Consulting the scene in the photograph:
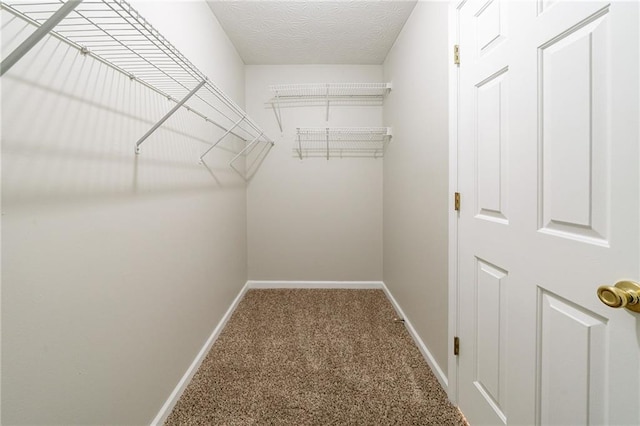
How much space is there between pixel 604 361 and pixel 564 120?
665mm

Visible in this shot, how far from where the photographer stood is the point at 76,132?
813 mm

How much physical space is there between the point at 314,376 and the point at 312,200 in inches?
69.4

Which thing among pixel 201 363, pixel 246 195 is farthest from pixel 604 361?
pixel 246 195

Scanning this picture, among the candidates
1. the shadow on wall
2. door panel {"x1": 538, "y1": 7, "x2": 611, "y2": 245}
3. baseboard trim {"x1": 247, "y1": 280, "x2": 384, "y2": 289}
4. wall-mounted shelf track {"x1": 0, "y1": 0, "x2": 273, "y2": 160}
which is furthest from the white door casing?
baseboard trim {"x1": 247, "y1": 280, "x2": 384, "y2": 289}

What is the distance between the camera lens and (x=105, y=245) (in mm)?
930

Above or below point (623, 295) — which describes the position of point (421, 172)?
above

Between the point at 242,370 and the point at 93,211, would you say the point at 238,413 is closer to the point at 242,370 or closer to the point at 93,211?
the point at 242,370

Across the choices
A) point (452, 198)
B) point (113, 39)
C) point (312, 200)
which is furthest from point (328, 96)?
point (113, 39)

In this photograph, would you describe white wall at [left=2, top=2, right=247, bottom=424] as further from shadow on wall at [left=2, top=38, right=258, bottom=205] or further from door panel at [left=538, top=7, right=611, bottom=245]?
door panel at [left=538, top=7, right=611, bottom=245]

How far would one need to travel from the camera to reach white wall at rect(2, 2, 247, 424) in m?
0.67

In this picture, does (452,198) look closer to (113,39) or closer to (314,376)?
(314,376)

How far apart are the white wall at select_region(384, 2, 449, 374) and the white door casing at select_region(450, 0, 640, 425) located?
0.77 ft

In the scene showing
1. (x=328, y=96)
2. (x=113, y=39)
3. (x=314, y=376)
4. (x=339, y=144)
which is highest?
(x=328, y=96)

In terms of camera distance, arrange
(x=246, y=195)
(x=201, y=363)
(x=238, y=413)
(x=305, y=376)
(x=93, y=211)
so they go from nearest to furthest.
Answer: (x=93, y=211) → (x=238, y=413) → (x=305, y=376) → (x=201, y=363) → (x=246, y=195)
